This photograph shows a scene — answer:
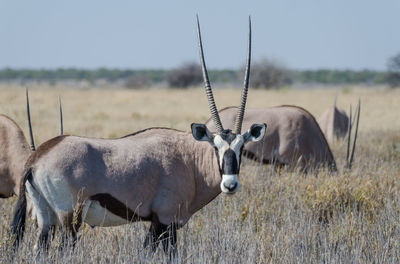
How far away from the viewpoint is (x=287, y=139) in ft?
29.9

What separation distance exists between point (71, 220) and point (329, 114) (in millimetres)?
11425

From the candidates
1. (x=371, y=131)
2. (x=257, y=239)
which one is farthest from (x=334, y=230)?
(x=371, y=131)

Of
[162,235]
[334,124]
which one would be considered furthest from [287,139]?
[334,124]

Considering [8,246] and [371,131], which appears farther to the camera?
[371,131]

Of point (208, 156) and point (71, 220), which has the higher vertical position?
point (208, 156)

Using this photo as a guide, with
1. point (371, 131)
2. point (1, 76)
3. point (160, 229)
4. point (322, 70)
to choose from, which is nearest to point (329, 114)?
point (371, 131)

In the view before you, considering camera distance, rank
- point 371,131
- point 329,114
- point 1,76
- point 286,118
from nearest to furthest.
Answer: point 286,118 → point 329,114 → point 371,131 → point 1,76

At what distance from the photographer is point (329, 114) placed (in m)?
15.5

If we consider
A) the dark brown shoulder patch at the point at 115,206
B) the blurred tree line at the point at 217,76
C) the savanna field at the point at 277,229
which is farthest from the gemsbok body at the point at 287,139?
the blurred tree line at the point at 217,76

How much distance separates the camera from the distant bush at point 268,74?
2330 inches

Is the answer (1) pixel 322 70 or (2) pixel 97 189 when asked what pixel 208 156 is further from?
(1) pixel 322 70

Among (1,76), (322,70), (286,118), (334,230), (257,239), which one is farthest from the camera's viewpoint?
(322,70)

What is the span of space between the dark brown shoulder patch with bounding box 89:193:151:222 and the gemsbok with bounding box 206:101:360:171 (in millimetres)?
4011

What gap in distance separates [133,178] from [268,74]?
57097 mm
